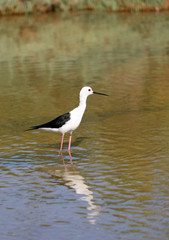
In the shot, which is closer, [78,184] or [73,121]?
[78,184]

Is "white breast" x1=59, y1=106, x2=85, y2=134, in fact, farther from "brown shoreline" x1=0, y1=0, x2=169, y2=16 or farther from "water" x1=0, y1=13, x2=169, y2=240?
"brown shoreline" x1=0, y1=0, x2=169, y2=16

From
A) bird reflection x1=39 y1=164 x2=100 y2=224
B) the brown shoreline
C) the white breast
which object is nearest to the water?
bird reflection x1=39 y1=164 x2=100 y2=224

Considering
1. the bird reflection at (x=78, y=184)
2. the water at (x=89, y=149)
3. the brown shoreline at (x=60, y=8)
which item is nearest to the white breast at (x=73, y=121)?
the water at (x=89, y=149)

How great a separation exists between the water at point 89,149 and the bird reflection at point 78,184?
13 millimetres

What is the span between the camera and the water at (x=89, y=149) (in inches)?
246

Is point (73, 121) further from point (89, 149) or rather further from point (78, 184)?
point (78, 184)

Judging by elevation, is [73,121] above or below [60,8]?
below

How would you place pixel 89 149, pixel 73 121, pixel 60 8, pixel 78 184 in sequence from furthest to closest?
pixel 60 8 < pixel 89 149 < pixel 73 121 < pixel 78 184

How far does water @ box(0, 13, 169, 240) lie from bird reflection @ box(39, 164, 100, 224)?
0.04 feet

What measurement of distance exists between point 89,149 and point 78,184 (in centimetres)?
184

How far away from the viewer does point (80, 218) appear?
6336mm

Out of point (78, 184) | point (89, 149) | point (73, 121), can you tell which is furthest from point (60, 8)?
point (78, 184)

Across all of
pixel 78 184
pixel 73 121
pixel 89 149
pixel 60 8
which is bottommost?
pixel 78 184

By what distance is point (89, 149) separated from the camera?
30.9 feet
